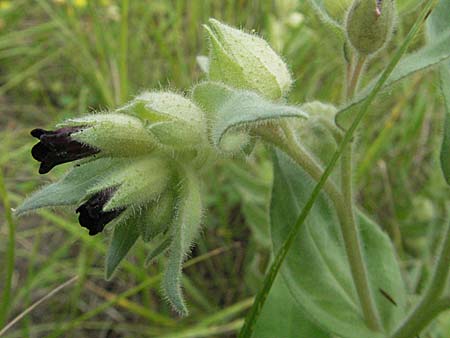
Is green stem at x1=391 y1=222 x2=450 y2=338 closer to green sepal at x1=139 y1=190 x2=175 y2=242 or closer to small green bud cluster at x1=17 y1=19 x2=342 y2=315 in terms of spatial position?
small green bud cluster at x1=17 y1=19 x2=342 y2=315

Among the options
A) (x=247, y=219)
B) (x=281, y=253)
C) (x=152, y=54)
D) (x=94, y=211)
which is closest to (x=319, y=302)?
(x=281, y=253)

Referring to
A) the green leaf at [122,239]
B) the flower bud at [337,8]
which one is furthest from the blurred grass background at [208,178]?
the flower bud at [337,8]

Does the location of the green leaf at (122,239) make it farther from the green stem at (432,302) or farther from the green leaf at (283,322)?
the green stem at (432,302)

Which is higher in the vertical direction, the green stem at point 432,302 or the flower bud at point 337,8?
the flower bud at point 337,8

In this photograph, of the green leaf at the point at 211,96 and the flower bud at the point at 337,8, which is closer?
the green leaf at the point at 211,96

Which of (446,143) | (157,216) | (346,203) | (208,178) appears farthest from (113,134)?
(208,178)

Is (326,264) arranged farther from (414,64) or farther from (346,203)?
(414,64)
